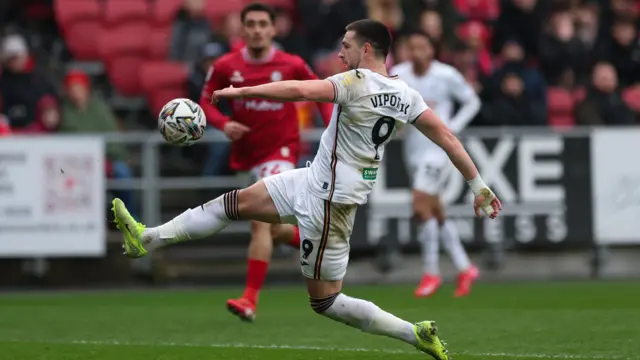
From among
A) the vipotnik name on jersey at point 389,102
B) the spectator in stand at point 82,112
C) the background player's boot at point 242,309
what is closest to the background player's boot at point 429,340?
the vipotnik name on jersey at point 389,102

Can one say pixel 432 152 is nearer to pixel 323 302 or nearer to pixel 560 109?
pixel 560 109

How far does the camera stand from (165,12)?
1983cm

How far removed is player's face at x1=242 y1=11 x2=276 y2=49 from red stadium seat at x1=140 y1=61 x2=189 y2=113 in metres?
7.05

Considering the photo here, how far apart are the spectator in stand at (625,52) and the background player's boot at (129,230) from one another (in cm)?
1253

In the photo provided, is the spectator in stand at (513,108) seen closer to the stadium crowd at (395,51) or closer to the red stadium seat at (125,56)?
the stadium crowd at (395,51)

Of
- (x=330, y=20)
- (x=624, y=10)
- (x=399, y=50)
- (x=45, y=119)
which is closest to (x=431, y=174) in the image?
(x=399, y=50)

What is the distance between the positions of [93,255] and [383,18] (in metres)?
5.78

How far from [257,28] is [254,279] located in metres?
2.23

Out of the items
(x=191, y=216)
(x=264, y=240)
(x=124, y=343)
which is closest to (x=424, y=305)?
(x=264, y=240)

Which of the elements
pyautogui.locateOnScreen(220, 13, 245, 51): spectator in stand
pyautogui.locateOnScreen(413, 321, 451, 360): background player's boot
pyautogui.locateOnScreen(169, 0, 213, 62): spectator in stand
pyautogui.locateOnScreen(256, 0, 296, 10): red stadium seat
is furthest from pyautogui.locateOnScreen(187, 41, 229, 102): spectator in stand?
pyautogui.locateOnScreen(413, 321, 451, 360): background player's boot

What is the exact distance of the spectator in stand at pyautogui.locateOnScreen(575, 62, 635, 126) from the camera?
1789cm

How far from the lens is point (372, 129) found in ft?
26.4

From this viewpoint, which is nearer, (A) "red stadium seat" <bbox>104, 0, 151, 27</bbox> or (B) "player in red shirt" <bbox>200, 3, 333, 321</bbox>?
(B) "player in red shirt" <bbox>200, 3, 333, 321</bbox>

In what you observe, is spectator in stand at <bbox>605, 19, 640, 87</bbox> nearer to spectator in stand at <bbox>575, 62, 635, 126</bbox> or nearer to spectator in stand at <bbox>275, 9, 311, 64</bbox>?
spectator in stand at <bbox>575, 62, 635, 126</bbox>
